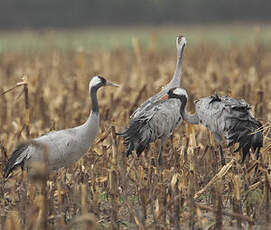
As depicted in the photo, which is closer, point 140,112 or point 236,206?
point 236,206

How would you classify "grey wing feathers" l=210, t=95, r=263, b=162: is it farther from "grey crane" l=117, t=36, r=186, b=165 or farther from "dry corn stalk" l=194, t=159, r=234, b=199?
"grey crane" l=117, t=36, r=186, b=165

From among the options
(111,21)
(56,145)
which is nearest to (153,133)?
(56,145)

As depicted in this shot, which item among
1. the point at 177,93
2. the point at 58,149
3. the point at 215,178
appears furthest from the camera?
the point at 177,93

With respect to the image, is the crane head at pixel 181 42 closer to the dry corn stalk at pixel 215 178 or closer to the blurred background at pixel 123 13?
the dry corn stalk at pixel 215 178

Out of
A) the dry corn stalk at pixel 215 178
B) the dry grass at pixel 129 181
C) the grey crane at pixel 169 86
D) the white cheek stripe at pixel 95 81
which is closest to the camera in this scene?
the dry grass at pixel 129 181

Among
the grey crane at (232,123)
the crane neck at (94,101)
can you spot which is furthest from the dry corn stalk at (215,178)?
the crane neck at (94,101)

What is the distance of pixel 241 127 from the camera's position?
4930mm

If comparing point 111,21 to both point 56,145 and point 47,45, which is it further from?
point 56,145

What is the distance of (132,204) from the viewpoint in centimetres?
428

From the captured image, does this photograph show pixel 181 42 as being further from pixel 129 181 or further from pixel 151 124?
pixel 129 181

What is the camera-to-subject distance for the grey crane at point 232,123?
489 centimetres

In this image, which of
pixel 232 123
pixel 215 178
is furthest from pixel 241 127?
pixel 215 178

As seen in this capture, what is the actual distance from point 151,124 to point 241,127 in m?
0.93

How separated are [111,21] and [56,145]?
29.4 m
